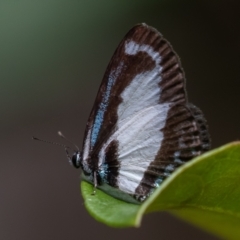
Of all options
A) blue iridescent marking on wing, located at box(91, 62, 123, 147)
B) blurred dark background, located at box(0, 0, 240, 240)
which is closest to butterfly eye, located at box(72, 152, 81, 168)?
blue iridescent marking on wing, located at box(91, 62, 123, 147)

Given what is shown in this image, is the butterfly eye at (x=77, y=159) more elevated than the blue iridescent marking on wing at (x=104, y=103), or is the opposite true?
the blue iridescent marking on wing at (x=104, y=103)

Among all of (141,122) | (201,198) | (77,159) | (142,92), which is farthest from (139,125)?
(201,198)

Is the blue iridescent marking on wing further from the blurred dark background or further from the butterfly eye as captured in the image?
the blurred dark background

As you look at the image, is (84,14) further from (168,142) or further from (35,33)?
(168,142)

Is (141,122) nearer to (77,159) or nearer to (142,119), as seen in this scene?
(142,119)

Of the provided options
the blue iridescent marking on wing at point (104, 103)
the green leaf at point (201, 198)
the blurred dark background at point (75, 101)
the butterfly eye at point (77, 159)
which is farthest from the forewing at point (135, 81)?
the blurred dark background at point (75, 101)

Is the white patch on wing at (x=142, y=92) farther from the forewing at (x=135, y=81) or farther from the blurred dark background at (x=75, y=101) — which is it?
the blurred dark background at (x=75, y=101)
